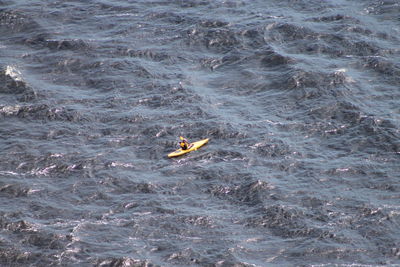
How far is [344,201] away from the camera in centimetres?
7825

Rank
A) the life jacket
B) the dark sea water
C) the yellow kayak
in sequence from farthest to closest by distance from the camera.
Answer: the yellow kayak < the life jacket < the dark sea water

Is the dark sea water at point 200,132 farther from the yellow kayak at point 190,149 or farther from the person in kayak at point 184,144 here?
the person in kayak at point 184,144

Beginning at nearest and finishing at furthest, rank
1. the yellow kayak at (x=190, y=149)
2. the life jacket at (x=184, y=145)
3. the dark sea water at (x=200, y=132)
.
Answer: the dark sea water at (x=200, y=132), the life jacket at (x=184, y=145), the yellow kayak at (x=190, y=149)

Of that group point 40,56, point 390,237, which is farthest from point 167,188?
point 40,56

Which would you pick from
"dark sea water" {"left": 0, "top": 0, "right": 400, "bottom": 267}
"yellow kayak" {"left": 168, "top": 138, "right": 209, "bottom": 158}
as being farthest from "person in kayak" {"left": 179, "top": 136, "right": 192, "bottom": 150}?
"dark sea water" {"left": 0, "top": 0, "right": 400, "bottom": 267}

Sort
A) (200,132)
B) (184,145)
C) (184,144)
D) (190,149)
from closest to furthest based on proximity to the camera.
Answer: (184,144) < (184,145) < (190,149) < (200,132)

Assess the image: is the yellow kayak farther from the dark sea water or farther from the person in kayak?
the dark sea water

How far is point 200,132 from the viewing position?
293ft

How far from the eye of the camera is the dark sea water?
73375 mm

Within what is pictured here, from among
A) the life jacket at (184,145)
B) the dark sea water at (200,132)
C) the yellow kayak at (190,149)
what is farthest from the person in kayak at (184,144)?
the dark sea water at (200,132)

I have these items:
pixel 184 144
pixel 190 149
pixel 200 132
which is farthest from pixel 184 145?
pixel 200 132

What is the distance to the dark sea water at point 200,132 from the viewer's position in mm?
73375

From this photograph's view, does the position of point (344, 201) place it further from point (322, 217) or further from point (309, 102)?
point (309, 102)

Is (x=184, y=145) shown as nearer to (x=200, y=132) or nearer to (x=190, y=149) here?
(x=190, y=149)
